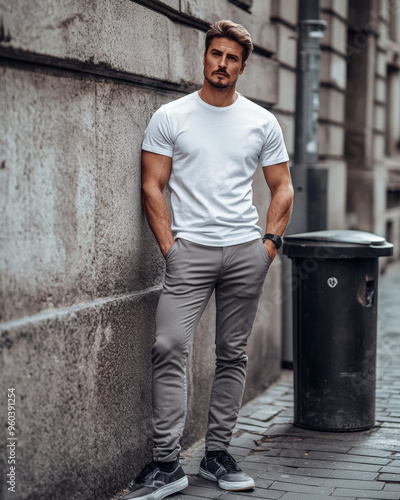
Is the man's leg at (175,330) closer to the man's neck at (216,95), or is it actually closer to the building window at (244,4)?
the man's neck at (216,95)

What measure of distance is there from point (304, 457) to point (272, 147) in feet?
5.65

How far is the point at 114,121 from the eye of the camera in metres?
3.84

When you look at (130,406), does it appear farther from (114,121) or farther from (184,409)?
(114,121)

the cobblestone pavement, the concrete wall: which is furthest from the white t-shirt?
the concrete wall

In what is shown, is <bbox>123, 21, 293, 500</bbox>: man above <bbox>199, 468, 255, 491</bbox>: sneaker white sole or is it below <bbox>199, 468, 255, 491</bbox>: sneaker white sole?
above

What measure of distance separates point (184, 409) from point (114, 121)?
4.61ft

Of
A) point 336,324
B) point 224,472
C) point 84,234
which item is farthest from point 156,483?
point 336,324

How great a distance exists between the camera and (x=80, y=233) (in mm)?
3578

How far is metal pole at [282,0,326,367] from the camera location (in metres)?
6.27

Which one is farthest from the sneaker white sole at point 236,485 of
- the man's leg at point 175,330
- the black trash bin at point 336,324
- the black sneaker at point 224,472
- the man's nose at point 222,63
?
the man's nose at point 222,63

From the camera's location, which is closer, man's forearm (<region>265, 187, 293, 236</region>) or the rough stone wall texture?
the rough stone wall texture

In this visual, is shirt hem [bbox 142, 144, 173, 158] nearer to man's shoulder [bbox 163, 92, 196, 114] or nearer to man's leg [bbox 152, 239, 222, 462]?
man's shoulder [bbox 163, 92, 196, 114]

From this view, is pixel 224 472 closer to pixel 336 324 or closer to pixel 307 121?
pixel 336 324

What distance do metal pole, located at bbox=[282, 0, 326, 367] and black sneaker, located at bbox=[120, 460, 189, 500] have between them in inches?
114
